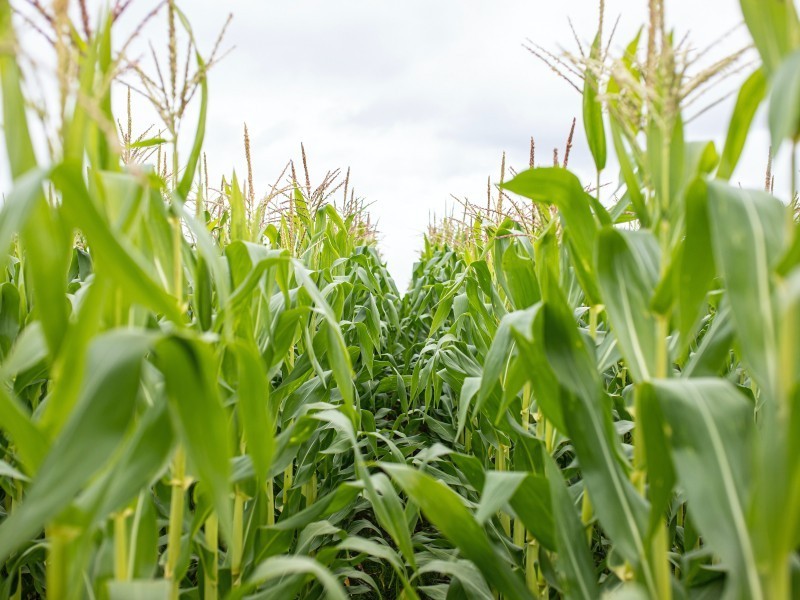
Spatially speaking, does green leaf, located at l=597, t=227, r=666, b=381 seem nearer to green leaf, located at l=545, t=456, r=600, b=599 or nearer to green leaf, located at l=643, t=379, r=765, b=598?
green leaf, located at l=643, t=379, r=765, b=598

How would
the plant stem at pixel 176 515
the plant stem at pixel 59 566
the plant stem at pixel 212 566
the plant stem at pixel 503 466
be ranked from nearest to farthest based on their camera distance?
1. the plant stem at pixel 59 566
2. the plant stem at pixel 176 515
3. the plant stem at pixel 212 566
4. the plant stem at pixel 503 466

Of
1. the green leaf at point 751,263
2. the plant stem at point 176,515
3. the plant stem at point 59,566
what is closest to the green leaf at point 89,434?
the plant stem at point 59,566

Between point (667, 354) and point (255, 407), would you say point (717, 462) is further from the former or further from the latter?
point (255, 407)

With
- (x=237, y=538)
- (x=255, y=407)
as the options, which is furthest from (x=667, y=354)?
(x=237, y=538)

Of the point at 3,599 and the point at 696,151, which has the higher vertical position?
the point at 696,151

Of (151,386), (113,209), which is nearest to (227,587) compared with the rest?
(151,386)

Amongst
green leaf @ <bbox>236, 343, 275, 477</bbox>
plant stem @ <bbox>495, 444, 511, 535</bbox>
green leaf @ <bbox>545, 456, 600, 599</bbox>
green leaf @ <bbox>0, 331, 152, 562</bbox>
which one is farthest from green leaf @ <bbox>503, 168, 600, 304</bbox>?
plant stem @ <bbox>495, 444, 511, 535</bbox>

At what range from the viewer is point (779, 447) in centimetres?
73

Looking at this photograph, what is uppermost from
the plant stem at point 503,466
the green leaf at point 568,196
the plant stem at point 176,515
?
the green leaf at point 568,196

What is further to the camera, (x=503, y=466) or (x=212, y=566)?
(x=503, y=466)

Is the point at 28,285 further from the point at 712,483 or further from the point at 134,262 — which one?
Result: the point at 712,483

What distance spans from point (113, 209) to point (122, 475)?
1.34 feet

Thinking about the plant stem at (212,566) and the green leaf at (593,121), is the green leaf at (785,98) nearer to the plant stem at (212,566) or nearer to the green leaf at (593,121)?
the green leaf at (593,121)

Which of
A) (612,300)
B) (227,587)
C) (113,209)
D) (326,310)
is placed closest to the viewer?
(113,209)
